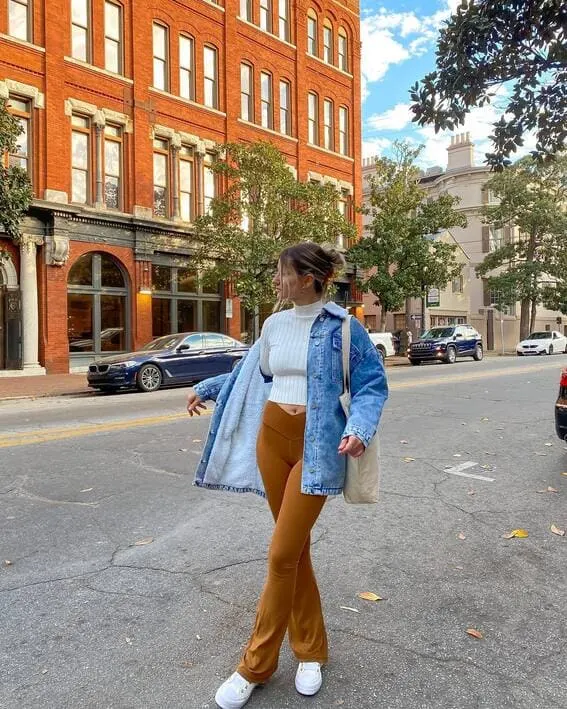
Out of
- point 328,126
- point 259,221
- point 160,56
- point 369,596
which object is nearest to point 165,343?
point 259,221

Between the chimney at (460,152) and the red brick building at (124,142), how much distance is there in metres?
24.9

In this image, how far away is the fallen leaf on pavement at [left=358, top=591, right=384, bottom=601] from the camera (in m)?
3.39

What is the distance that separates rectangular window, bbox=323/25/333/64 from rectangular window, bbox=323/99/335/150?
85.3 inches

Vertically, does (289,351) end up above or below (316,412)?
above

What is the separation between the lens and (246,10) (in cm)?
2647

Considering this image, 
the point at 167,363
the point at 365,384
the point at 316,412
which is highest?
the point at 365,384

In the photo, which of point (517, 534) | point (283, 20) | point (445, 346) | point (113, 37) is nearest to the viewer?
point (517, 534)

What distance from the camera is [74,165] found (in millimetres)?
20938

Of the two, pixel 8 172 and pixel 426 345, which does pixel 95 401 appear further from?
pixel 426 345

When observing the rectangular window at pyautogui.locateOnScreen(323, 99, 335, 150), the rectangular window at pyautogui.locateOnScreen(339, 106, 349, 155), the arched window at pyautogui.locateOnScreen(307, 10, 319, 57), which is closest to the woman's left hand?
the rectangular window at pyautogui.locateOnScreen(323, 99, 335, 150)

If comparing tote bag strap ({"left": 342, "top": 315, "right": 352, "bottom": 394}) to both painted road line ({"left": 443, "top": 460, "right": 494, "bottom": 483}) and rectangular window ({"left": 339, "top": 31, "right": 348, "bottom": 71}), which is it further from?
rectangular window ({"left": 339, "top": 31, "right": 348, "bottom": 71})

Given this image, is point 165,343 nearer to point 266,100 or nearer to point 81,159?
point 81,159

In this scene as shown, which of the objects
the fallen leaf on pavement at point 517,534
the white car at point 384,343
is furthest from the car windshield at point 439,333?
the fallen leaf on pavement at point 517,534

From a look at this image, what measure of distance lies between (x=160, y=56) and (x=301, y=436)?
79.9ft
